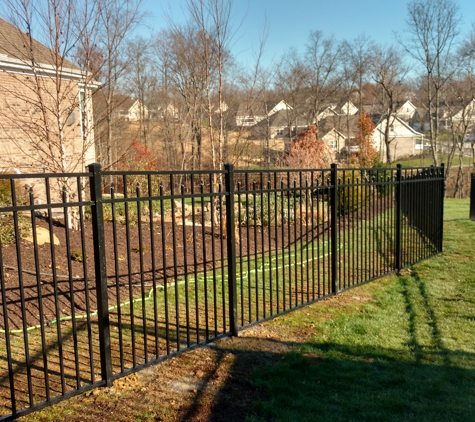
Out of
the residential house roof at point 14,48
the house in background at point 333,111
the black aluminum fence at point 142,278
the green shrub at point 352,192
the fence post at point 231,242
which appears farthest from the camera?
the house in background at point 333,111

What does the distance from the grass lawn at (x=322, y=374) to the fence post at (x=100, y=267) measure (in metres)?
0.25

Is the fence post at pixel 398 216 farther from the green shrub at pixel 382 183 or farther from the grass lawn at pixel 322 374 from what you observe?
the grass lawn at pixel 322 374

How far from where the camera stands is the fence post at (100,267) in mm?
3424

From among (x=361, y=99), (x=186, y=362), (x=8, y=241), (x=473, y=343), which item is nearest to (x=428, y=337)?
(x=473, y=343)

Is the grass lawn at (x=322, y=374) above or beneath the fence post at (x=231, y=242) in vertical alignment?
beneath

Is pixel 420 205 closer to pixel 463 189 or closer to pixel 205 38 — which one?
pixel 205 38

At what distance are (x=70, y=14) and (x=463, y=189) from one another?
1346 inches

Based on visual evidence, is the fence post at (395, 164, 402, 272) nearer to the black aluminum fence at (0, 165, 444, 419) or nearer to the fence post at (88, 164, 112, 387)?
the black aluminum fence at (0, 165, 444, 419)

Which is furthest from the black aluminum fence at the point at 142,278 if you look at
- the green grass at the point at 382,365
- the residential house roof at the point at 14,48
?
the residential house roof at the point at 14,48

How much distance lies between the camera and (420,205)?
8.11 m

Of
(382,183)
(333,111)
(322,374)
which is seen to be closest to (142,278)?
(322,374)

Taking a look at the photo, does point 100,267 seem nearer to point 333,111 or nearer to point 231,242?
point 231,242

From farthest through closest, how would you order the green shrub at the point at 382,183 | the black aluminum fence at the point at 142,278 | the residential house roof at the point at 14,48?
the residential house roof at the point at 14,48 < the green shrub at the point at 382,183 < the black aluminum fence at the point at 142,278

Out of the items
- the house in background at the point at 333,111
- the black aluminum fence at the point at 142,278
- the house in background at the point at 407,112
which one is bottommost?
the black aluminum fence at the point at 142,278
